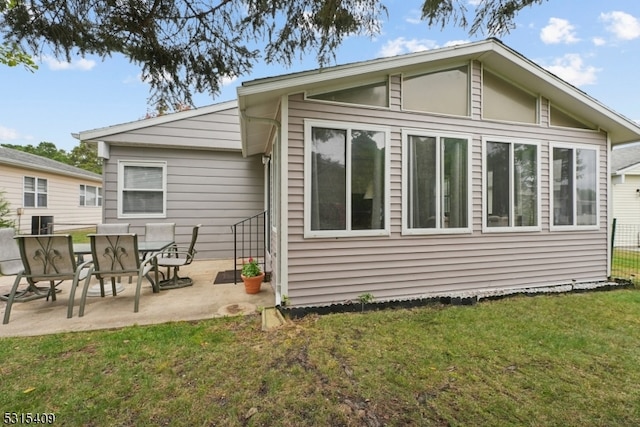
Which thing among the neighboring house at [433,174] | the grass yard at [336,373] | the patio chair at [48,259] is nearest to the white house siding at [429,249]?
the neighboring house at [433,174]

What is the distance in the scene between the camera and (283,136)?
3.54 metres

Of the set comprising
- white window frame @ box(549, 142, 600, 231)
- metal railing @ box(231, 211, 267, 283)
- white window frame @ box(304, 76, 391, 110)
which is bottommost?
metal railing @ box(231, 211, 267, 283)

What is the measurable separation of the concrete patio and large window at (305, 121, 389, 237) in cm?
143

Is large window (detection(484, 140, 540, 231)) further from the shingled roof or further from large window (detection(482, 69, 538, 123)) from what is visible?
the shingled roof

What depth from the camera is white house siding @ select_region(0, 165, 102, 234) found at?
10.5 metres

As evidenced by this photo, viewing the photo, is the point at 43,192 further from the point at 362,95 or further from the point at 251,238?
the point at 362,95

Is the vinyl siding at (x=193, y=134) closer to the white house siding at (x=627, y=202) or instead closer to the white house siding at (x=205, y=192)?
the white house siding at (x=205, y=192)

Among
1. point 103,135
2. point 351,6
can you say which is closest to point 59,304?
point 103,135

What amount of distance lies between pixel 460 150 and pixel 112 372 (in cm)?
483

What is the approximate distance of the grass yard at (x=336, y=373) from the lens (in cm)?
195

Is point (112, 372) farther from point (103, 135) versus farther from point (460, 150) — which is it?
point (103, 135)

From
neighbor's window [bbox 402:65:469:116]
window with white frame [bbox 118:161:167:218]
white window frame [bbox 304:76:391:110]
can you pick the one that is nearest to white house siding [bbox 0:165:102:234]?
window with white frame [bbox 118:161:167:218]

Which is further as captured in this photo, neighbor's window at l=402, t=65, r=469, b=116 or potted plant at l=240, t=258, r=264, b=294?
potted plant at l=240, t=258, r=264, b=294

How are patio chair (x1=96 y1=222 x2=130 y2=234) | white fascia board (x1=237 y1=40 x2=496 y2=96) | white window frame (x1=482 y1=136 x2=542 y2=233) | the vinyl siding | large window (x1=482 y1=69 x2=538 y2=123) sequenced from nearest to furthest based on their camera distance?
white fascia board (x1=237 y1=40 x2=496 y2=96) < white window frame (x1=482 y1=136 x2=542 y2=233) < large window (x1=482 y1=69 x2=538 y2=123) < patio chair (x1=96 y1=222 x2=130 y2=234) < the vinyl siding
